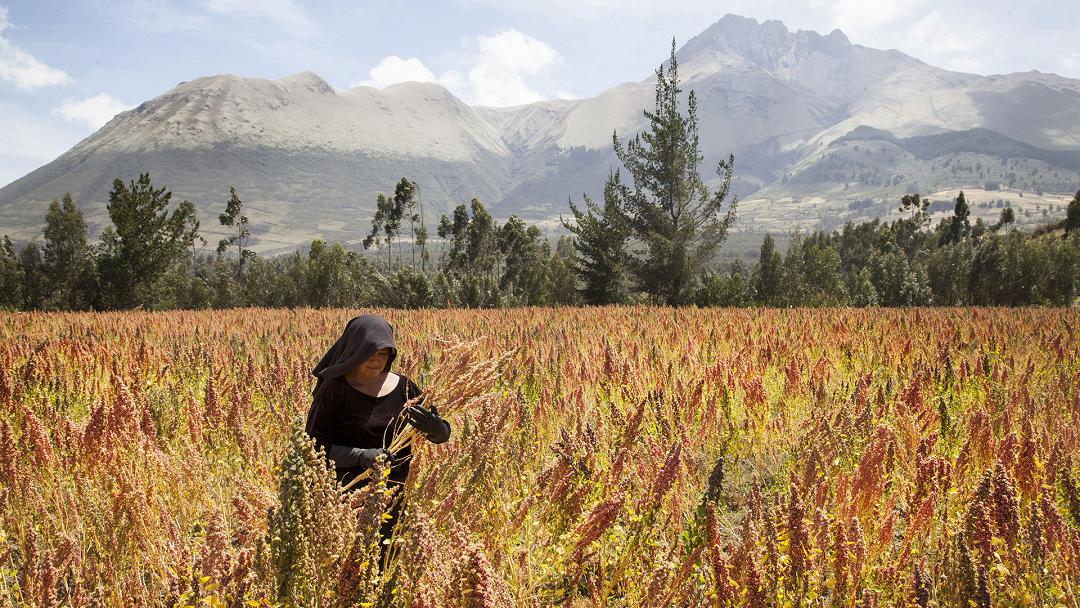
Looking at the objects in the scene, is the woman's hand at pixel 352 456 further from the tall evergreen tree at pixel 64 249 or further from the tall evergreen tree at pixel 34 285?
the tall evergreen tree at pixel 34 285

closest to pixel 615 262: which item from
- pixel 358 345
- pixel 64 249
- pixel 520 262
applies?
pixel 358 345

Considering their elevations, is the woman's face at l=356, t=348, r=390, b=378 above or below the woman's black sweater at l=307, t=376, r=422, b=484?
above

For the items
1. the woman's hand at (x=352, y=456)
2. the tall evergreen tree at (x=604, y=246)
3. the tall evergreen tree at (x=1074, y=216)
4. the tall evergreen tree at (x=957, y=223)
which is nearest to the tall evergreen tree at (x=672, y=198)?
the tall evergreen tree at (x=604, y=246)

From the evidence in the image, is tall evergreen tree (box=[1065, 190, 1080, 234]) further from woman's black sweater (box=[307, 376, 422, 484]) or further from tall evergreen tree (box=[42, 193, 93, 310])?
tall evergreen tree (box=[42, 193, 93, 310])

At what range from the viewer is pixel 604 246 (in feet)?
108

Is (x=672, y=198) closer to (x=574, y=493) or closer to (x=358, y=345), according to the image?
(x=574, y=493)

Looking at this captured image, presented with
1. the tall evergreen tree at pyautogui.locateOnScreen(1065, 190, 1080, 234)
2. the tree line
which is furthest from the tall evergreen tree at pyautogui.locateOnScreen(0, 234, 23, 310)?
the tall evergreen tree at pyautogui.locateOnScreen(1065, 190, 1080, 234)

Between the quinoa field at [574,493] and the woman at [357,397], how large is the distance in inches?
10.4

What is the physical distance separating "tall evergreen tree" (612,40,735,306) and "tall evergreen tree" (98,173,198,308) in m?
24.7

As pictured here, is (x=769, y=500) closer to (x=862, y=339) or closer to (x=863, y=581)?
(x=863, y=581)

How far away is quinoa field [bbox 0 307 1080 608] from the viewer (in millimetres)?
1775

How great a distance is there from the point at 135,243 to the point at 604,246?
25218 millimetres

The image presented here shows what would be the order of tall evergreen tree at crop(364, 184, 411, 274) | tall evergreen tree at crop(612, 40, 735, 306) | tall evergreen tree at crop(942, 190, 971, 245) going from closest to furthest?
tall evergreen tree at crop(612, 40, 735, 306) < tall evergreen tree at crop(364, 184, 411, 274) < tall evergreen tree at crop(942, 190, 971, 245)

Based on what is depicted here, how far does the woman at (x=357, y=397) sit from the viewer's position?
8.80 feet
